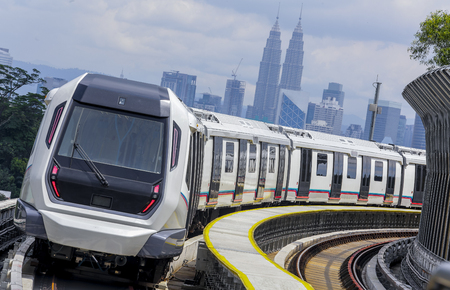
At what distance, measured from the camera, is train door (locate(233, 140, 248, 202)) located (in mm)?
17828

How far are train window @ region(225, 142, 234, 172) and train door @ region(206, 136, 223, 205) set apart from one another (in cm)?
47

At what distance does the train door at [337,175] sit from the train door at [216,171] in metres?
9.85

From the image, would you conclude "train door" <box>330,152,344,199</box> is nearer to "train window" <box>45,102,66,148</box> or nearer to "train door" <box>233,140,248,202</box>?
"train door" <box>233,140,248,202</box>

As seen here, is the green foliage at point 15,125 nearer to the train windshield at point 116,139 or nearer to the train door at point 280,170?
the train door at point 280,170

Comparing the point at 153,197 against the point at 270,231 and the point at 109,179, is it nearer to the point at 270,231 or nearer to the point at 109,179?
the point at 109,179

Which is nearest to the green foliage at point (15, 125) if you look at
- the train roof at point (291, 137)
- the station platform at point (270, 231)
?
the train roof at point (291, 137)

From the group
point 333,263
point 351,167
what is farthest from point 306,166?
point 333,263

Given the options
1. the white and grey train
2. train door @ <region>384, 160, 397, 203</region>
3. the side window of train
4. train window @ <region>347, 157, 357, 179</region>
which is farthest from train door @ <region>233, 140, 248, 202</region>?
train door @ <region>384, 160, 397, 203</region>

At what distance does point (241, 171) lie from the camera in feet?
59.2

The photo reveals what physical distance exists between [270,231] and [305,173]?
9.33m

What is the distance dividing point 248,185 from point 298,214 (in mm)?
2275

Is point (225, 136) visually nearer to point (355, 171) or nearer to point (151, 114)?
point (151, 114)

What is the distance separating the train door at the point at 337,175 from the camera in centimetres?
2494

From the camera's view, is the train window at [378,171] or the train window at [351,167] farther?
the train window at [378,171]
